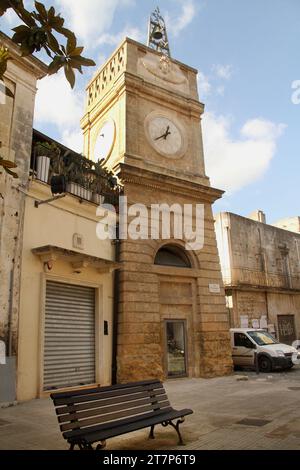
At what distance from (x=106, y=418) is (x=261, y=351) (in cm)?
1160

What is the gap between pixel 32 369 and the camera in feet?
28.8

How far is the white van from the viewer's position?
572 inches

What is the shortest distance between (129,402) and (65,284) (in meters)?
5.62

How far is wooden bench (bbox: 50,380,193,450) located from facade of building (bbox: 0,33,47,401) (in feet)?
12.9

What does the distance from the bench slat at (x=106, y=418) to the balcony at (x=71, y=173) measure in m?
5.40

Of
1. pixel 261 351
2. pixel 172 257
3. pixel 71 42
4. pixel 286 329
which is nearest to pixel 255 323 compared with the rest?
pixel 286 329

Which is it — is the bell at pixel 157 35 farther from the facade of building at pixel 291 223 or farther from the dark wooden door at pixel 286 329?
the facade of building at pixel 291 223

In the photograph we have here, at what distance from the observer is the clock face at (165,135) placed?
14344mm

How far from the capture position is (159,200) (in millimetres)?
13344

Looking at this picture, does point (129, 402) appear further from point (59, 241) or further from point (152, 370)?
point (152, 370)

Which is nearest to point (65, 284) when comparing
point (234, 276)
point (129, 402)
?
point (129, 402)

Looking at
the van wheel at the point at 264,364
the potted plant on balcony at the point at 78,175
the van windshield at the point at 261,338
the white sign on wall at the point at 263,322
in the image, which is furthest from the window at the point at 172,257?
the white sign on wall at the point at 263,322
